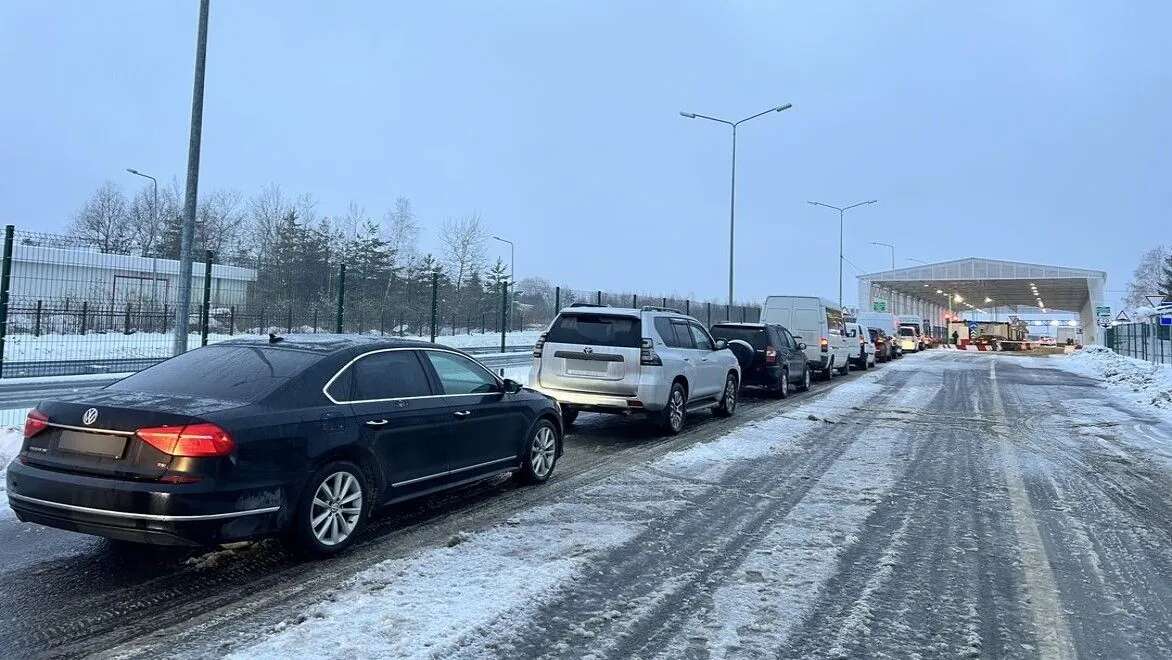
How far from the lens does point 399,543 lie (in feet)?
17.7

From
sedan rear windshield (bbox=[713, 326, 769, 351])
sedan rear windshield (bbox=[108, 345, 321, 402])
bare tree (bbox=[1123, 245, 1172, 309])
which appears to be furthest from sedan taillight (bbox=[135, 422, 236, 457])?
bare tree (bbox=[1123, 245, 1172, 309])

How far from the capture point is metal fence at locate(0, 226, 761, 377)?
13.2m

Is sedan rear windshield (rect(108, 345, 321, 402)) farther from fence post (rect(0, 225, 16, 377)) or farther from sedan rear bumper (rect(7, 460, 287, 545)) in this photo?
fence post (rect(0, 225, 16, 377))

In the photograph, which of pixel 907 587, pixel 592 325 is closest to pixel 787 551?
pixel 907 587

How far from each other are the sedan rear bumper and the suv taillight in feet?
20.3

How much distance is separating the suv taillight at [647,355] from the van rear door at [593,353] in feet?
0.18

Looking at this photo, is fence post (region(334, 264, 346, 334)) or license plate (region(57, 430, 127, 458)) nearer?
license plate (region(57, 430, 127, 458))

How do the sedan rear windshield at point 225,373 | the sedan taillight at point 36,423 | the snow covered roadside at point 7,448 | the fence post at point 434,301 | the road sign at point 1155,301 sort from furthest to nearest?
the road sign at point 1155,301
the fence post at point 434,301
the snow covered roadside at point 7,448
the sedan rear windshield at point 225,373
the sedan taillight at point 36,423

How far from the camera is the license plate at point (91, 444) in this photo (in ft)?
14.4

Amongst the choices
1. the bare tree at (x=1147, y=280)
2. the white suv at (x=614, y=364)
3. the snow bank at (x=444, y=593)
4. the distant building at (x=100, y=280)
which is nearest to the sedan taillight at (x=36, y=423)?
the snow bank at (x=444, y=593)

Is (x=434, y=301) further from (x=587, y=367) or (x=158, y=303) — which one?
(x=587, y=367)

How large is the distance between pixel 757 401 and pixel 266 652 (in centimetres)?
1386

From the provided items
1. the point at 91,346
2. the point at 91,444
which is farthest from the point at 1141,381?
the point at 91,346

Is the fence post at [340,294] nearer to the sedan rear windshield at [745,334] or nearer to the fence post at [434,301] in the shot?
the fence post at [434,301]
